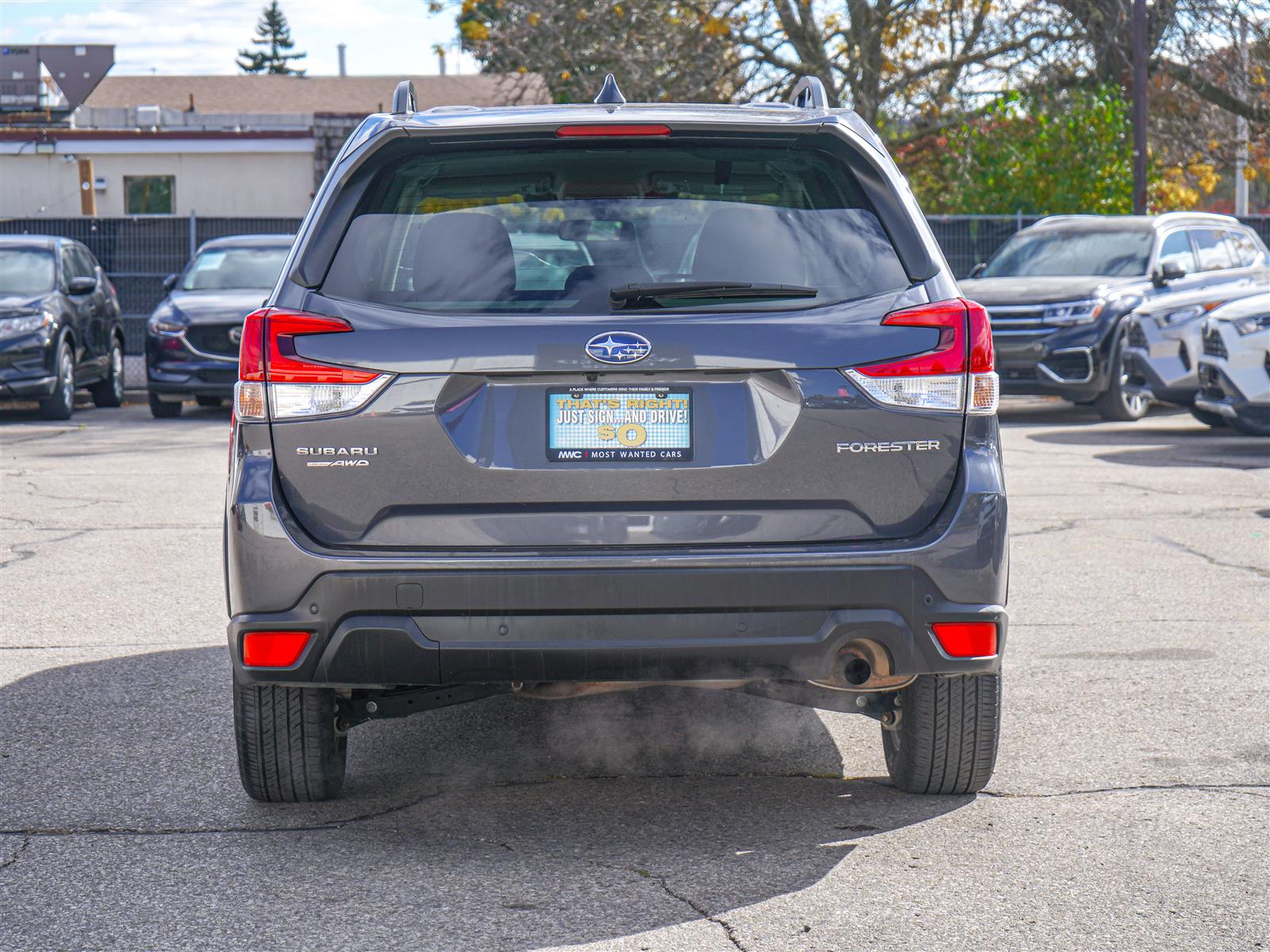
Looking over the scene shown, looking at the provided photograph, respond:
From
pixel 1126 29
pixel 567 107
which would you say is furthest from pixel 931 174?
pixel 567 107

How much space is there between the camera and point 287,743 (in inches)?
170

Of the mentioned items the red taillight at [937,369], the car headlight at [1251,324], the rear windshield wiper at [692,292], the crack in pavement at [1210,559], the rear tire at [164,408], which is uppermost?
the rear windshield wiper at [692,292]

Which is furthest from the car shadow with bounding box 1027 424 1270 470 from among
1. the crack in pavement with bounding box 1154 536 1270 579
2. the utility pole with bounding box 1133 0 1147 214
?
the utility pole with bounding box 1133 0 1147 214

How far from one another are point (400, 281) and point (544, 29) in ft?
71.1

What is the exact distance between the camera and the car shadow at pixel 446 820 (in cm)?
367

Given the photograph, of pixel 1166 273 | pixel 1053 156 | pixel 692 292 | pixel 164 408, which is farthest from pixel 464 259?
pixel 1053 156

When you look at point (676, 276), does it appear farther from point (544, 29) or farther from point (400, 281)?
point (544, 29)

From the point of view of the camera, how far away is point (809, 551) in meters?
3.83

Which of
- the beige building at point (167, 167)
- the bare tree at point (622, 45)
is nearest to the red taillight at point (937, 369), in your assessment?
the bare tree at point (622, 45)

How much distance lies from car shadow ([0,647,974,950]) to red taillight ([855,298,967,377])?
1224 mm

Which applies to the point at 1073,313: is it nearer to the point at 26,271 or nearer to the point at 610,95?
the point at 26,271

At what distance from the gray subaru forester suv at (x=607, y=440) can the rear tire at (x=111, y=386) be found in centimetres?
1505

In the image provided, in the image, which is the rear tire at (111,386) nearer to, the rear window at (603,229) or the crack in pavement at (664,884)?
the rear window at (603,229)

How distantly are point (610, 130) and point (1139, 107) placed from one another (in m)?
20.7
